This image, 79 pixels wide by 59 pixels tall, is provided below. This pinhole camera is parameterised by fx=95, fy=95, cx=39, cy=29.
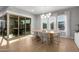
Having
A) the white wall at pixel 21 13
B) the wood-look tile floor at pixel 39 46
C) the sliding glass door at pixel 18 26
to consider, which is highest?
the white wall at pixel 21 13

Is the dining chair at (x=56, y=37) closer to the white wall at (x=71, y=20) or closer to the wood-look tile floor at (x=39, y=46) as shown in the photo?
the wood-look tile floor at (x=39, y=46)

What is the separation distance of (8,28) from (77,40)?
1989mm

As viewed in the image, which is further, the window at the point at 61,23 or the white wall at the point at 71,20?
the window at the point at 61,23

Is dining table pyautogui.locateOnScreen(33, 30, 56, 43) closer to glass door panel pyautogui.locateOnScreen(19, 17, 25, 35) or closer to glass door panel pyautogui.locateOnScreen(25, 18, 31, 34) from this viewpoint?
glass door panel pyautogui.locateOnScreen(25, 18, 31, 34)

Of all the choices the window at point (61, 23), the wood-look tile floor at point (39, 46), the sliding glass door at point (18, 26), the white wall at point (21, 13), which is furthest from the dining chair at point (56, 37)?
the sliding glass door at point (18, 26)

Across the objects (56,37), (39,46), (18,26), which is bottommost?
(39,46)

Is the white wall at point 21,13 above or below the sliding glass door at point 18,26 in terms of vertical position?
above

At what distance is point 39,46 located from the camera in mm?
2740

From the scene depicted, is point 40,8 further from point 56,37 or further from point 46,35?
point 56,37

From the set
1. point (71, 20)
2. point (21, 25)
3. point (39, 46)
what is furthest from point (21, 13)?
point (71, 20)

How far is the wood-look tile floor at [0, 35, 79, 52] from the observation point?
2.68 meters

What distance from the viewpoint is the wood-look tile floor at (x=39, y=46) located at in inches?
106

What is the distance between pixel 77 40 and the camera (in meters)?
2.73

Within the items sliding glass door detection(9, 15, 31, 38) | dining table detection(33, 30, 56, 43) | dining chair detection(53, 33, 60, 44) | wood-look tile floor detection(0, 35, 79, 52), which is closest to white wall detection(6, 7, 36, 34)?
sliding glass door detection(9, 15, 31, 38)
